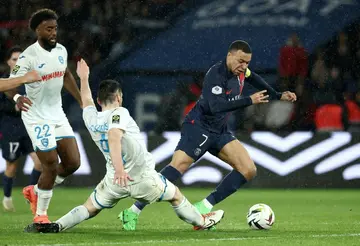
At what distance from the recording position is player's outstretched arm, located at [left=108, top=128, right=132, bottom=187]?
26.0 ft

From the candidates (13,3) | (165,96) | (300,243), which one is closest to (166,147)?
(165,96)

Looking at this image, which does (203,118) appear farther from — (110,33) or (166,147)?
(110,33)

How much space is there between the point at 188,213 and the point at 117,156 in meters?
1.11

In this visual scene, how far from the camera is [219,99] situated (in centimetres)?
950

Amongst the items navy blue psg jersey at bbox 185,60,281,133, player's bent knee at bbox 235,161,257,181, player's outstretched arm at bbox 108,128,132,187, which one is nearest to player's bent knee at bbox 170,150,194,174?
navy blue psg jersey at bbox 185,60,281,133

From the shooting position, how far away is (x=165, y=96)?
16.7m

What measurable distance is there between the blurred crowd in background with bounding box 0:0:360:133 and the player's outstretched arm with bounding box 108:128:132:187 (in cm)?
812

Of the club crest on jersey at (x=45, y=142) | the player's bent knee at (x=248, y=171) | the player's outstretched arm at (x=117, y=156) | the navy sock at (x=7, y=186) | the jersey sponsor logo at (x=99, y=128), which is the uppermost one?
the jersey sponsor logo at (x=99, y=128)

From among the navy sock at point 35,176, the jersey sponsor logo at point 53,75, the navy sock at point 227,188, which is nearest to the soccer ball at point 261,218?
the navy sock at point 227,188

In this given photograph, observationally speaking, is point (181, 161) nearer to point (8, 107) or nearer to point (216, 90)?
point (216, 90)

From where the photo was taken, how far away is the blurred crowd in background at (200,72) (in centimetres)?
1639

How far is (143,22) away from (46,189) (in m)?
10.0

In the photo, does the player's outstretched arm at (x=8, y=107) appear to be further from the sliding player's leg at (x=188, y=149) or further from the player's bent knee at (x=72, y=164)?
the sliding player's leg at (x=188, y=149)

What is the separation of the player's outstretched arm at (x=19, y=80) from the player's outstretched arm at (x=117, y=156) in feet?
2.72
